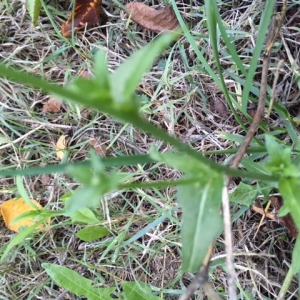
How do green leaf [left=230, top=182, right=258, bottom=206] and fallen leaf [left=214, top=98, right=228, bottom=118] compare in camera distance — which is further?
fallen leaf [left=214, top=98, right=228, bottom=118]

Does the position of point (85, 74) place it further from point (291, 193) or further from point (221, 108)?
point (291, 193)

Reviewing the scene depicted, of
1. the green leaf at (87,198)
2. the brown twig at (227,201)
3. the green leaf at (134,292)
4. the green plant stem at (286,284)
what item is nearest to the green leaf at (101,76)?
the green leaf at (87,198)

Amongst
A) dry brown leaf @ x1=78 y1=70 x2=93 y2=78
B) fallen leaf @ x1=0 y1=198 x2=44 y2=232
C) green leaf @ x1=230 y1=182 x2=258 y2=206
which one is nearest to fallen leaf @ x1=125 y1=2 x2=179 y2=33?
dry brown leaf @ x1=78 y1=70 x2=93 y2=78

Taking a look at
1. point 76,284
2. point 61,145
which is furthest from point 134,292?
point 61,145

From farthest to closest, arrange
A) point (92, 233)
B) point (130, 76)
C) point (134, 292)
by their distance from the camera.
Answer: point (92, 233) → point (134, 292) → point (130, 76)

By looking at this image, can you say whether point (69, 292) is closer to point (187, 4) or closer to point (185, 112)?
point (185, 112)

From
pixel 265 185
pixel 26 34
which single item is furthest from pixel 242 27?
pixel 26 34

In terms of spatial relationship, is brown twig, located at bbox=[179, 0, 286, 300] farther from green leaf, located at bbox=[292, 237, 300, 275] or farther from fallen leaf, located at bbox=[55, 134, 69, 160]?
fallen leaf, located at bbox=[55, 134, 69, 160]
